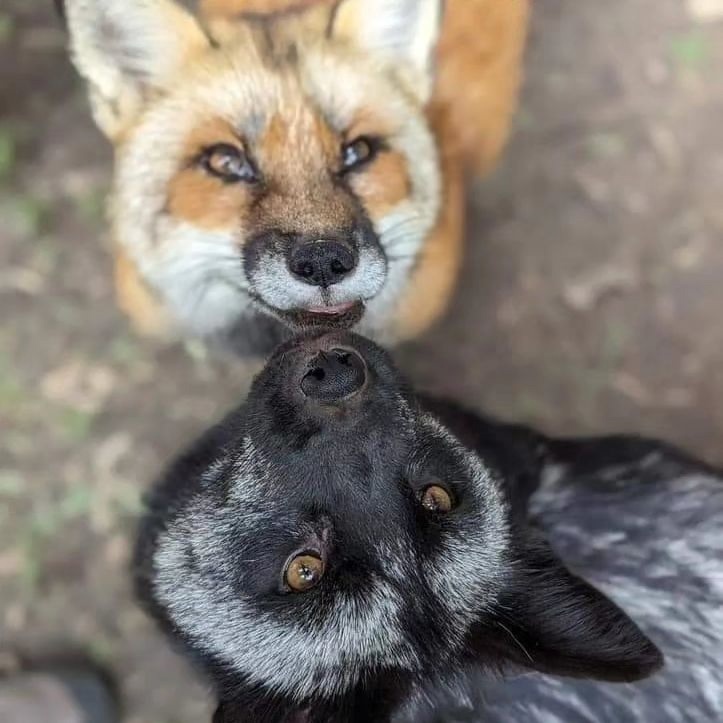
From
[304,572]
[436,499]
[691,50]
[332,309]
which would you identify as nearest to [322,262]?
[332,309]

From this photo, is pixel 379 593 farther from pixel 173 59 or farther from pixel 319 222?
pixel 173 59

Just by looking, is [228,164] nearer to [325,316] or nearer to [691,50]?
[325,316]

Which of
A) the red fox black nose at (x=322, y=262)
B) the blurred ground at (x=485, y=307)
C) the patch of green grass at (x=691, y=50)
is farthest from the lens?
the patch of green grass at (x=691, y=50)

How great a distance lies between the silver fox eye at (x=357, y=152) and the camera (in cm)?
217

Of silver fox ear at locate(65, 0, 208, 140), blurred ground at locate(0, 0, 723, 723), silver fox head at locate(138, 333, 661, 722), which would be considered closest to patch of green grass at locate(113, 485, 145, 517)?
blurred ground at locate(0, 0, 723, 723)

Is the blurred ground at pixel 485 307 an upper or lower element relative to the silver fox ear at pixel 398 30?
lower

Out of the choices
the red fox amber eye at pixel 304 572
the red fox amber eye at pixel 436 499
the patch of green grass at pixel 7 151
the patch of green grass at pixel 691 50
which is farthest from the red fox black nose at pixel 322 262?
the patch of green grass at pixel 691 50

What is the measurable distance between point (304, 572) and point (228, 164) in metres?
1.09

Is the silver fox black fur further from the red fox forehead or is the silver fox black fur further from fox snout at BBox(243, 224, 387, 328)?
the red fox forehead

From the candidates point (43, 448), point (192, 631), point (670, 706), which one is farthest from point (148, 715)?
point (670, 706)

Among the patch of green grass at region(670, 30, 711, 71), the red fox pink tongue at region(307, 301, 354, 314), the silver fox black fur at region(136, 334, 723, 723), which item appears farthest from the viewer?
the patch of green grass at region(670, 30, 711, 71)

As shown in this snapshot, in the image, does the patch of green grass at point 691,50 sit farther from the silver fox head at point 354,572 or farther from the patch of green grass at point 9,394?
the patch of green grass at point 9,394

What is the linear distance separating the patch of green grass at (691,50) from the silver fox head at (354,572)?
2.25 metres

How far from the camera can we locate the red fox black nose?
194cm
